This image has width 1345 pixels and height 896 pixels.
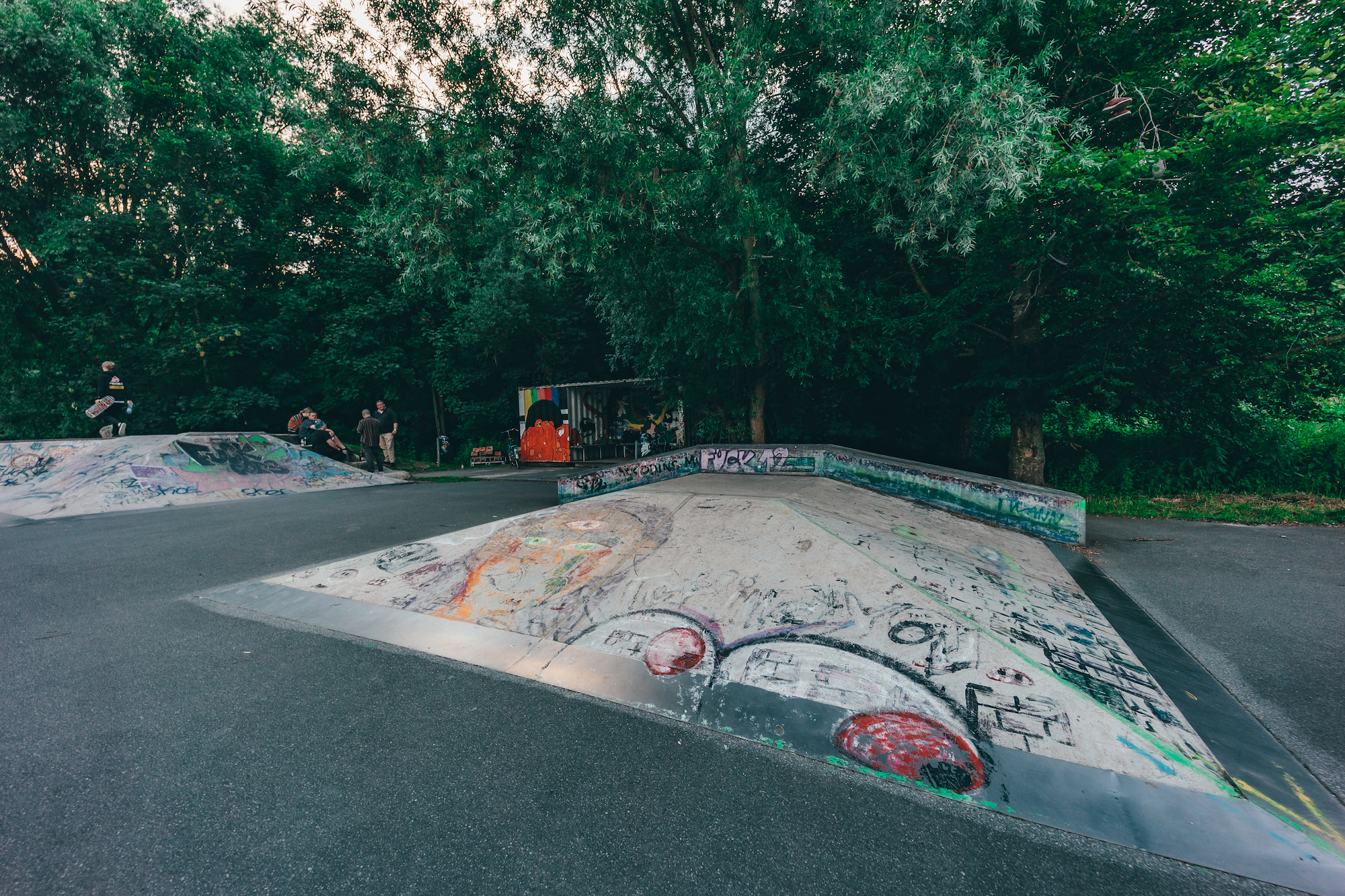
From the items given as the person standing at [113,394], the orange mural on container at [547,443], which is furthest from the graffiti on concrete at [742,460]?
the person standing at [113,394]

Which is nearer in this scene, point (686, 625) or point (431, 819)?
point (431, 819)

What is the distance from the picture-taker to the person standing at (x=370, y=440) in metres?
14.4

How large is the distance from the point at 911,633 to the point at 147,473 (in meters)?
13.7

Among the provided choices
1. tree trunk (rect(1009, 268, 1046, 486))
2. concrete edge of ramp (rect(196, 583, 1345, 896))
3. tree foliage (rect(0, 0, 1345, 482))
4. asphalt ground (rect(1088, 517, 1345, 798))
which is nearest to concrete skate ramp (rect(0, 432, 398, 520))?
tree foliage (rect(0, 0, 1345, 482))

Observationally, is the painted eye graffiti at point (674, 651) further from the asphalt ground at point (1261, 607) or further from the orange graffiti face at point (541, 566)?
the asphalt ground at point (1261, 607)

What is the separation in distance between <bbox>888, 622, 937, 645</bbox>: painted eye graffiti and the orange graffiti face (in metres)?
2.43

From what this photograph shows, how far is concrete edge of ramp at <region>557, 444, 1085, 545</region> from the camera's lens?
23.5 ft

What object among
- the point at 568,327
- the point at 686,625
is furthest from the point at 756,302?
the point at 568,327

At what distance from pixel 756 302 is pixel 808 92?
3779 millimetres

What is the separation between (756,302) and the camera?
29.6 ft

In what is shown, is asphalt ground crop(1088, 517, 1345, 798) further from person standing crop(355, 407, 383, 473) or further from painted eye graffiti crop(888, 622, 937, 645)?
person standing crop(355, 407, 383, 473)

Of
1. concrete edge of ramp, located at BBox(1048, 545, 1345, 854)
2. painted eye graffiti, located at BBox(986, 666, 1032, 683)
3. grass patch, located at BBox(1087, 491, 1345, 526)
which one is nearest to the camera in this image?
concrete edge of ramp, located at BBox(1048, 545, 1345, 854)

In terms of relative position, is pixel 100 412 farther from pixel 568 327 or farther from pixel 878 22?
pixel 878 22

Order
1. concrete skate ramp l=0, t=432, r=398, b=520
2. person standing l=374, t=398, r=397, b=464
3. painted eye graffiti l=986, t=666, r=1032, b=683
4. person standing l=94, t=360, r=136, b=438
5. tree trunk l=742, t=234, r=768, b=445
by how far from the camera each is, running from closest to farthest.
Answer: painted eye graffiti l=986, t=666, r=1032, b=683, tree trunk l=742, t=234, r=768, b=445, concrete skate ramp l=0, t=432, r=398, b=520, person standing l=94, t=360, r=136, b=438, person standing l=374, t=398, r=397, b=464
